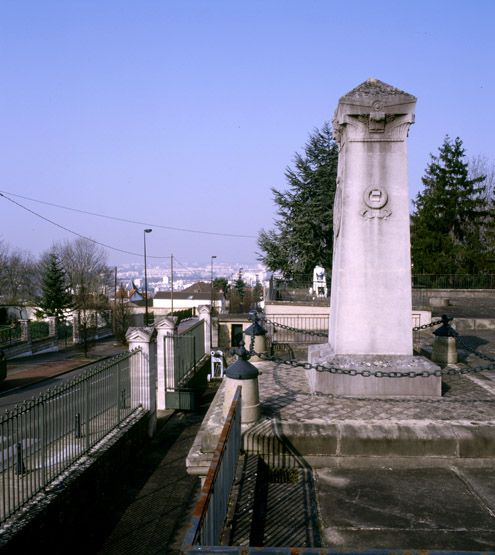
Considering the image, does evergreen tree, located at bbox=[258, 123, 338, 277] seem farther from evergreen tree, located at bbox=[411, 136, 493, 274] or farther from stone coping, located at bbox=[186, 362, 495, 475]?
stone coping, located at bbox=[186, 362, 495, 475]

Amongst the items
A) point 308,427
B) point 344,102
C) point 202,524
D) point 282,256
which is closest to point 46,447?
point 308,427

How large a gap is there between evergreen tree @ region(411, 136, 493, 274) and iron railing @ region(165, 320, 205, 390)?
2330 centimetres

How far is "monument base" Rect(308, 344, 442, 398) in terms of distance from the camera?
809 cm

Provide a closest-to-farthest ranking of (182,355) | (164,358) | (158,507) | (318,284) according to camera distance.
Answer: (158,507)
(164,358)
(182,355)
(318,284)

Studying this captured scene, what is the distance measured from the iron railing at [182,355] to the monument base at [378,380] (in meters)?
5.48

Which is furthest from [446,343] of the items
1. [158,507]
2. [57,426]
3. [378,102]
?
[57,426]

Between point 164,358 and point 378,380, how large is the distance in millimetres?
6298

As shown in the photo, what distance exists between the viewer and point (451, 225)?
36.9 m

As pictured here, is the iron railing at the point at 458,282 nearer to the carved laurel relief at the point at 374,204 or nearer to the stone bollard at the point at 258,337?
the stone bollard at the point at 258,337

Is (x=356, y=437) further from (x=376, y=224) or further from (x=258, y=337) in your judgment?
(x=258, y=337)

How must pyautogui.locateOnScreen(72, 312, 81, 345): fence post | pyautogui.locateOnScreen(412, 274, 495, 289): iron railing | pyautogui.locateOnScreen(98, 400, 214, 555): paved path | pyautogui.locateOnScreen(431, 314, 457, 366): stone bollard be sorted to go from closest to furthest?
pyautogui.locateOnScreen(98, 400, 214, 555): paved path → pyautogui.locateOnScreen(431, 314, 457, 366): stone bollard → pyautogui.locateOnScreen(412, 274, 495, 289): iron railing → pyautogui.locateOnScreen(72, 312, 81, 345): fence post

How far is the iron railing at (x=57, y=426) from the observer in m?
5.86

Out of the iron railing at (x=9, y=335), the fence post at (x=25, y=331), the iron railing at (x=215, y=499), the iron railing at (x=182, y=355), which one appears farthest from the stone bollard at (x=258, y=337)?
the fence post at (x=25, y=331)

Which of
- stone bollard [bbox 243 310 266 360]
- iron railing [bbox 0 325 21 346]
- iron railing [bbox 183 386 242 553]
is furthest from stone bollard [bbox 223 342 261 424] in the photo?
iron railing [bbox 0 325 21 346]
